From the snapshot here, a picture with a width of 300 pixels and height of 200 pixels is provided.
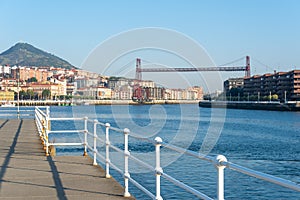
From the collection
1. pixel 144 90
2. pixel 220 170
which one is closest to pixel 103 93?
pixel 144 90

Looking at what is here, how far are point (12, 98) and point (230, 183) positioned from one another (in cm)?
15685

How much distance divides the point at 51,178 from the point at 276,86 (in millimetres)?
136603

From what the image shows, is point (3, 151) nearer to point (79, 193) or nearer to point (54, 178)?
point (54, 178)

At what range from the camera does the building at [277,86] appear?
12900 centimetres

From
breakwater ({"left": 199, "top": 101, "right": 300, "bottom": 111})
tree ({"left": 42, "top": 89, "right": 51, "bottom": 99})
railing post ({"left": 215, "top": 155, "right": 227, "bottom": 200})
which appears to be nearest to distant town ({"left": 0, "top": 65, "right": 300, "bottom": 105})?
tree ({"left": 42, "top": 89, "right": 51, "bottom": 99})

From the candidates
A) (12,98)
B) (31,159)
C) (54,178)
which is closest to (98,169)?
(54,178)

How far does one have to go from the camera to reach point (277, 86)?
138 metres

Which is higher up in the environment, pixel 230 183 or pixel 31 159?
pixel 31 159

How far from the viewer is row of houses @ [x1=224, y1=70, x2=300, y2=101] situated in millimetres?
129000

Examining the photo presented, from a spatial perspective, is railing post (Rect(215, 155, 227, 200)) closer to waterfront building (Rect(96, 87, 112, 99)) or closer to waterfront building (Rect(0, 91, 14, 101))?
waterfront building (Rect(96, 87, 112, 99))

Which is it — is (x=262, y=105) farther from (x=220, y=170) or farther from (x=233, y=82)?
(x=220, y=170)

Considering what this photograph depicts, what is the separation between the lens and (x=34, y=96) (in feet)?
567

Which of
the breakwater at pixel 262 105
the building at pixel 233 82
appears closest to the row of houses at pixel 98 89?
the breakwater at pixel 262 105

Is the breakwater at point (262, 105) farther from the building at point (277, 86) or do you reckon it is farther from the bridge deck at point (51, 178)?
the bridge deck at point (51, 178)
